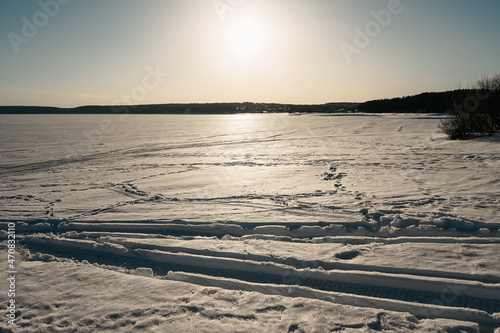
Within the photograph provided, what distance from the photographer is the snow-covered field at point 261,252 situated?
2.79 meters

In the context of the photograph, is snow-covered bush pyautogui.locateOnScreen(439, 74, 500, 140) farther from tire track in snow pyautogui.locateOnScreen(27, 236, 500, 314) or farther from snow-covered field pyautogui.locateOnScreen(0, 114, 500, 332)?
tire track in snow pyautogui.locateOnScreen(27, 236, 500, 314)

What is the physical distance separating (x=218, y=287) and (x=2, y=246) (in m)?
3.46

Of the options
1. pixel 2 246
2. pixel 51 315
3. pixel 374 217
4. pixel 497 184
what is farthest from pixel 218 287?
pixel 497 184

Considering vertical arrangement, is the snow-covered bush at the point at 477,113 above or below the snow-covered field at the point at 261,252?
above

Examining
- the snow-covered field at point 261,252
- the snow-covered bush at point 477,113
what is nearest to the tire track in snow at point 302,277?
the snow-covered field at point 261,252

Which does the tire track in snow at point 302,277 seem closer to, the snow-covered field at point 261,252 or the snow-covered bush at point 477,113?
the snow-covered field at point 261,252

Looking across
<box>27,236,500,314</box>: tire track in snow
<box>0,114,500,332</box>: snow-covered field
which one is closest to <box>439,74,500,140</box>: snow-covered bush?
<box>0,114,500,332</box>: snow-covered field

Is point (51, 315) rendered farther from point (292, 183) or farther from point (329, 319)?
point (292, 183)

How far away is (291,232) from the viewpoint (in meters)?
4.75

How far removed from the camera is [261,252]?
13.2 feet

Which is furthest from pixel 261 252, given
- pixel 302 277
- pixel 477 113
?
pixel 477 113


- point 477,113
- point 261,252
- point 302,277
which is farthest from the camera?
point 477,113

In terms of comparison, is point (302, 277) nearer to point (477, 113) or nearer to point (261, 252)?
point (261, 252)

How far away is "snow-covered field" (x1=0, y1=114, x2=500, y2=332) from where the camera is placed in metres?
2.79
